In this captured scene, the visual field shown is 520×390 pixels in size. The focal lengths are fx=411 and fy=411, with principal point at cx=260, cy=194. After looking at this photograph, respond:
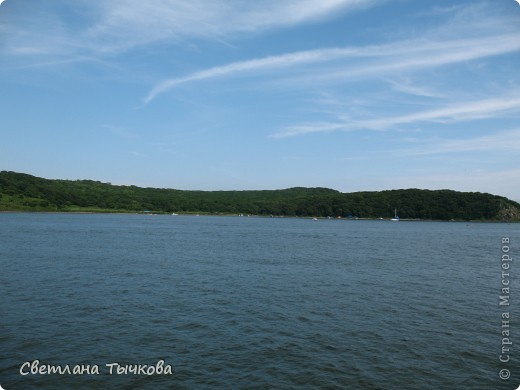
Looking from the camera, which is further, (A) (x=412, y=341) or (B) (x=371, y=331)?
(B) (x=371, y=331)

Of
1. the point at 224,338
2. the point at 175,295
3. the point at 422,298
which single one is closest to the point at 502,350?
the point at 422,298

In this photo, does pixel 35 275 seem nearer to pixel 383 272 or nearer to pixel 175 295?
pixel 175 295

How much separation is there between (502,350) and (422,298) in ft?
47.0

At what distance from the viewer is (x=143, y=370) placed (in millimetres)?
20938

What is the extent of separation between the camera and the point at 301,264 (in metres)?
61.8

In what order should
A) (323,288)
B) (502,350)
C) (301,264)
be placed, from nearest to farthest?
(502,350) < (323,288) < (301,264)

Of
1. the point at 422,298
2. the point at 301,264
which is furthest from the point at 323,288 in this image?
the point at 301,264

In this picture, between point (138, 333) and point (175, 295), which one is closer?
point (138, 333)

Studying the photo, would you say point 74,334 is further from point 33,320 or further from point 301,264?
point 301,264

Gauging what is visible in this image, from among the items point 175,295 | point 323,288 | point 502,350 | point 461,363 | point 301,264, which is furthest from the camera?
point 301,264

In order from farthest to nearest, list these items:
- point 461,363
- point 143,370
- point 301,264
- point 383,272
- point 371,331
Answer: point 301,264
point 383,272
point 371,331
point 461,363
point 143,370

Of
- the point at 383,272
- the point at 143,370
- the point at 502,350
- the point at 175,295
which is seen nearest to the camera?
the point at 143,370

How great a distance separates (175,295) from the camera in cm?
3738

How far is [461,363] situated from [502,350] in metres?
3.87
